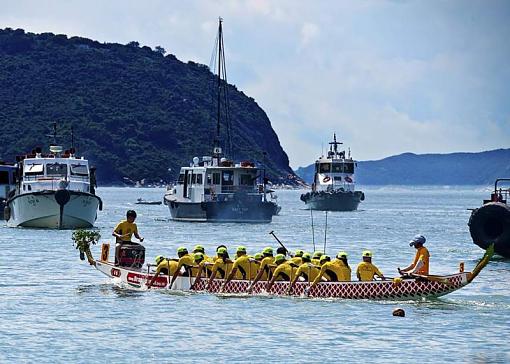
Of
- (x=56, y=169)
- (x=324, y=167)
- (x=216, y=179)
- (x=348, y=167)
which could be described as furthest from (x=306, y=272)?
(x=348, y=167)

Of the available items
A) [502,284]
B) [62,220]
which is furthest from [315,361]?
[62,220]

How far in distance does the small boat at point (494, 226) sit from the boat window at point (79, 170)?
23955mm

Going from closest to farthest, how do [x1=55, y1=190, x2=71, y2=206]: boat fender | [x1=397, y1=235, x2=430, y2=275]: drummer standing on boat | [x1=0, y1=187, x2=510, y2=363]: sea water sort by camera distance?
[x1=0, y1=187, x2=510, y2=363]: sea water, [x1=397, y1=235, x2=430, y2=275]: drummer standing on boat, [x1=55, y1=190, x2=71, y2=206]: boat fender

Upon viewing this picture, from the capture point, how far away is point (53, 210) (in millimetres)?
66875

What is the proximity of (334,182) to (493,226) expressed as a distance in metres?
67.9

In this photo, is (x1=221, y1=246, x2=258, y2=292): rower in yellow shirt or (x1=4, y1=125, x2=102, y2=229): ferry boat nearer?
(x1=221, y1=246, x2=258, y2=292): rower in yellow shirt

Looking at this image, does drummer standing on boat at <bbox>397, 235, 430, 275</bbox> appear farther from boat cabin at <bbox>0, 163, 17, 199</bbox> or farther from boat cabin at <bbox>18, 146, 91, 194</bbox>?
boat cabin at <bbox>0, 163, 17, 199</bbox>

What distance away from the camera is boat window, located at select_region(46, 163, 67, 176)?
67750 mm

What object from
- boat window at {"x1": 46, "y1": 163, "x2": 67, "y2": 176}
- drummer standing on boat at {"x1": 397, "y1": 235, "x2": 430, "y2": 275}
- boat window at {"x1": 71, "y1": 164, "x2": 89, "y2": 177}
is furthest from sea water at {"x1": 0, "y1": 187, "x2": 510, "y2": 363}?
boat window at {"x1": 71, "y1": 164, "x2": 89, "y2": 177}

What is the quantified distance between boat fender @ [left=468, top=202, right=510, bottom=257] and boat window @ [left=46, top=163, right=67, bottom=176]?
949 inches

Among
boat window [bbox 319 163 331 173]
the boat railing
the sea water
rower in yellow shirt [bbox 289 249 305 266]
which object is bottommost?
the sea water

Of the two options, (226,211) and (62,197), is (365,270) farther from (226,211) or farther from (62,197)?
(226,211)

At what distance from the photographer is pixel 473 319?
33469 mm

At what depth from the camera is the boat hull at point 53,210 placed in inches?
2621
